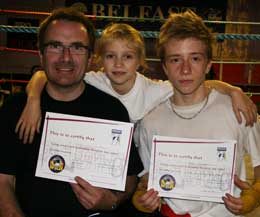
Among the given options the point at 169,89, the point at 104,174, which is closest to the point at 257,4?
the point at 169,89

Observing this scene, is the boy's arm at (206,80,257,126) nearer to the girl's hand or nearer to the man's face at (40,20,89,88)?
the man's face at (40,20,89,88)

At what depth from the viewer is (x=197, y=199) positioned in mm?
1323

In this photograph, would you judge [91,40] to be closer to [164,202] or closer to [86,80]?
[86,80]

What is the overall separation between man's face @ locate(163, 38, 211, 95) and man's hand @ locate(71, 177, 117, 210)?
1.56 feet

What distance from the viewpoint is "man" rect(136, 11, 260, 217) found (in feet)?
4.53

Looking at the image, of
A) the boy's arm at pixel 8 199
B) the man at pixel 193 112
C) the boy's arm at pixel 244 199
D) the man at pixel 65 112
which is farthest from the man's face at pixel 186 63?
the boy's arm at pixel 8 199

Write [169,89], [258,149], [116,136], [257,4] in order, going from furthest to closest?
[257,4], [169,89], [258,149], [116,136]

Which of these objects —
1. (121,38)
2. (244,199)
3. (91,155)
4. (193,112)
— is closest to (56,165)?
(91,155)

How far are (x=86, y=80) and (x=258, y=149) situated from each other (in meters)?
0.79

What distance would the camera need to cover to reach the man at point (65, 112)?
1.38 meters

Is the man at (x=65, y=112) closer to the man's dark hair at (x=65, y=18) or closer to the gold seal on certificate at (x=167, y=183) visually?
the man's dark hair at (x=65, y=18)

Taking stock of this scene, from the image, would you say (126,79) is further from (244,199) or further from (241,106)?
(244,199)

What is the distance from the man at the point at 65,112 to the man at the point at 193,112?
0.52 ft

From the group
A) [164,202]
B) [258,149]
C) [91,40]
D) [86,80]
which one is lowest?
[164,202]
